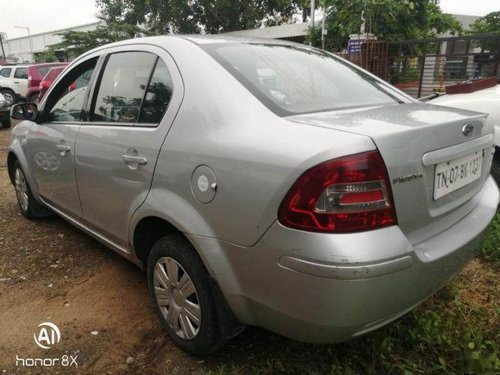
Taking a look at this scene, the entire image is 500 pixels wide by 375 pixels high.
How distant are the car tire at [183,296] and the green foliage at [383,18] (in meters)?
9.87

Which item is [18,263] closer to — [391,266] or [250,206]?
[250,206]

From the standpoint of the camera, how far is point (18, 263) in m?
3.36

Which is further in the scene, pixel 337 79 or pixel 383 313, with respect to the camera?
pixel 337 79

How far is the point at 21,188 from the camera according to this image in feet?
13.6

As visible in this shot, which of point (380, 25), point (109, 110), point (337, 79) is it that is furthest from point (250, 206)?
point (380, 25)

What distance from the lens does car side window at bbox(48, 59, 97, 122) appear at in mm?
2961

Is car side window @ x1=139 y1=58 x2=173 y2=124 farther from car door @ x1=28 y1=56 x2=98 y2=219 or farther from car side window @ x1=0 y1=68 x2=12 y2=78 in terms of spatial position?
car side window @ x1=0 y1=68 x2=12 y2=78

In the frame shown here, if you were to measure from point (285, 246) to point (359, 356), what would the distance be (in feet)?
2.99

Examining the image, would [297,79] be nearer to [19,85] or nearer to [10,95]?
[19,85]

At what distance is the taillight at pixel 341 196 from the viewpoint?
4.99 feet

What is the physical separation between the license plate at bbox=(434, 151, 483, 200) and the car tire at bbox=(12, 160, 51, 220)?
11.6 feet

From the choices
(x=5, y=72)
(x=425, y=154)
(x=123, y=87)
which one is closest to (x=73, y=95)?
(x=123, y=87)

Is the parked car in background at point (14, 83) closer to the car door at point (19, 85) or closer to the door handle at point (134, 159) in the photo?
the car door at point (19, 85)

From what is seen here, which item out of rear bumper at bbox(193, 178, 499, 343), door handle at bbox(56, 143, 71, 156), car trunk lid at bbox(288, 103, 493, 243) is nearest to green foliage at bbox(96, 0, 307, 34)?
door handle at bbox(56, 143, 71, 156)
